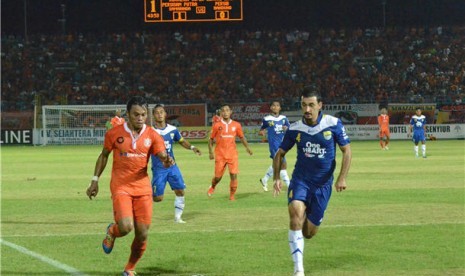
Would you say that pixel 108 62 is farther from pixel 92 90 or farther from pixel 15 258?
pixel 15 258

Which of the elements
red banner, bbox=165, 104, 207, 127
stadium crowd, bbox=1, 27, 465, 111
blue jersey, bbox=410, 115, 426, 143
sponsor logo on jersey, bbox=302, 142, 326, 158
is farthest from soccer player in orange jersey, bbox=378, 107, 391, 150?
sponsor logo on jersey, bbox=302, 142, 326, 158

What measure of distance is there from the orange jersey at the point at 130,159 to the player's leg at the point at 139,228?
129 mm

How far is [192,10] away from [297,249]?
1342 inches

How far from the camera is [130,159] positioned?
10.2m

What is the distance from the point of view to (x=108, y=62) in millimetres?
68250

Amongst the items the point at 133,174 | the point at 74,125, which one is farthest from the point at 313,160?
the point at 74,125

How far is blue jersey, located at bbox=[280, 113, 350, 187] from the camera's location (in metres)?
10.4

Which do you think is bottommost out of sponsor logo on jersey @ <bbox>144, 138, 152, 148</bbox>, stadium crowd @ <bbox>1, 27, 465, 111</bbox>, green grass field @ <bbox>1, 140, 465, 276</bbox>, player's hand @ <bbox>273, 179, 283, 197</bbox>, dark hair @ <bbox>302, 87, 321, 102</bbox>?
green grass field @ <bbox>1, 140, 465, 276</bbox>

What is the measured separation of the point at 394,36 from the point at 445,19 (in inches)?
305

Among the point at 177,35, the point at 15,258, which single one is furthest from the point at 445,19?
the point at 15,258

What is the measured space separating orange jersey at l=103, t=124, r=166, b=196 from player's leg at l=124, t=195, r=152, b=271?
0.13 m

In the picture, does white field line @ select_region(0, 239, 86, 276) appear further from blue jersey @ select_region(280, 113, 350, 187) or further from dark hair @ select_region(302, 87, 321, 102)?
dark hair @ select_region(302, 87, 321, 102)

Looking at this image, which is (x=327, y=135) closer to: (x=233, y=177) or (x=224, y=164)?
(x=233, y=177)

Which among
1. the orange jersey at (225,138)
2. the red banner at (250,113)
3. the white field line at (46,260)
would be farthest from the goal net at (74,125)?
the white field line at (46,260)
